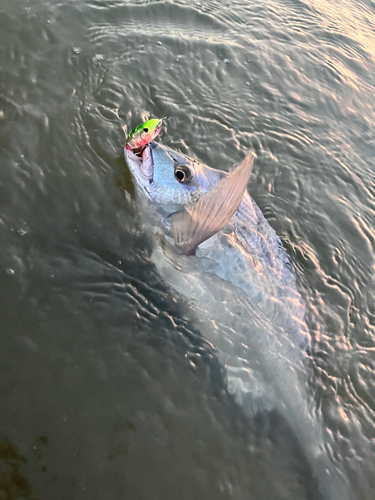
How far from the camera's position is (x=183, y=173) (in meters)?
3.13

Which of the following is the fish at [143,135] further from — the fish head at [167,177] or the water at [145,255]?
the water at [145,255]

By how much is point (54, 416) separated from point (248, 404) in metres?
1.36

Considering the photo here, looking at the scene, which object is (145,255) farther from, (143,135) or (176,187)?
(143,135)

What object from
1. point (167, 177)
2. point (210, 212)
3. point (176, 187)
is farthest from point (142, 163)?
point (210, 212)

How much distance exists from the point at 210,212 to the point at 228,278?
2.03 feet

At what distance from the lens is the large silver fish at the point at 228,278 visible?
2.99 m

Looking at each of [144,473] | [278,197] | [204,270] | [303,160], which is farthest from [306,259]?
[144,473]

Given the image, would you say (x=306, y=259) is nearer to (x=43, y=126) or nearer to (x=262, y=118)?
(x=262, y=118)

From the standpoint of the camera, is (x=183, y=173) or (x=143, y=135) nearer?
(x=143, y=135)

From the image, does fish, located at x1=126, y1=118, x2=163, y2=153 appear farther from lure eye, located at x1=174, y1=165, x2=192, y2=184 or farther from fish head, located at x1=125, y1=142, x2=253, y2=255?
lure eye, located at x1=174, y1=165, x2=192, y2=184

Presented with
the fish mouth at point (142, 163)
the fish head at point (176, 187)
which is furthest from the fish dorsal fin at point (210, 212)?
the fish mouth at point (142, 163)

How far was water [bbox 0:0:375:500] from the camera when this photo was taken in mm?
2289

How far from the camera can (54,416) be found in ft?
7.28

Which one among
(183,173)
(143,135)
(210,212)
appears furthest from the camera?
(183,173)
